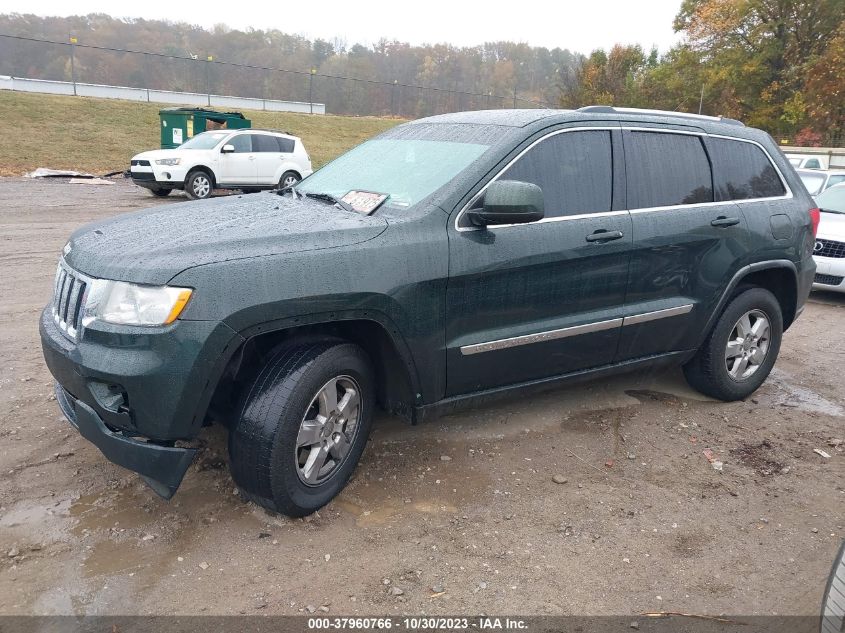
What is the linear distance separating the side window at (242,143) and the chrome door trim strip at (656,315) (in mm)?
13800

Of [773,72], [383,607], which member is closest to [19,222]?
[383,607]

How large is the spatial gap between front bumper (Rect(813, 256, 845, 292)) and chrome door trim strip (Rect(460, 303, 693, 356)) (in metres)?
4.97

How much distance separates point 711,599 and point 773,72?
1809 inches

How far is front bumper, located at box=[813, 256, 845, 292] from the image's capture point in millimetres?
8172

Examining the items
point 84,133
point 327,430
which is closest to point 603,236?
point 327,430

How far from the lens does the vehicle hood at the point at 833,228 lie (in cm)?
824

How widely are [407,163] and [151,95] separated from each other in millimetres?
38578

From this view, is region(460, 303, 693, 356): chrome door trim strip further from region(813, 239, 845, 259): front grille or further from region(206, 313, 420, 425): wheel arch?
region(813, 239, 845, 259): front grille

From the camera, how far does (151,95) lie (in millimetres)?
37844

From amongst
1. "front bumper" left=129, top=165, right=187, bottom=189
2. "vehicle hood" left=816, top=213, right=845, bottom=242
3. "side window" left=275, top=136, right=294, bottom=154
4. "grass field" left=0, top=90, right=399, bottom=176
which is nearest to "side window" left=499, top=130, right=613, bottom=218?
"vehicle hood" left=816, top=213, right=845, bottom=242

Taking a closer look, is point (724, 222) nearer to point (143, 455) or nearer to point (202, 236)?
point (202, 236)

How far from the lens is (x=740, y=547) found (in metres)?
3.21

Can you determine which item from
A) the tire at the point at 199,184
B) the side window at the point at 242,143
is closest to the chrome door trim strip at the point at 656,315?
the tire at the point at 199,184

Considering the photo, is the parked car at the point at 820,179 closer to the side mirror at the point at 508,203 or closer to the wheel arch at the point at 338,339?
the side mirror at the point at 508,203
